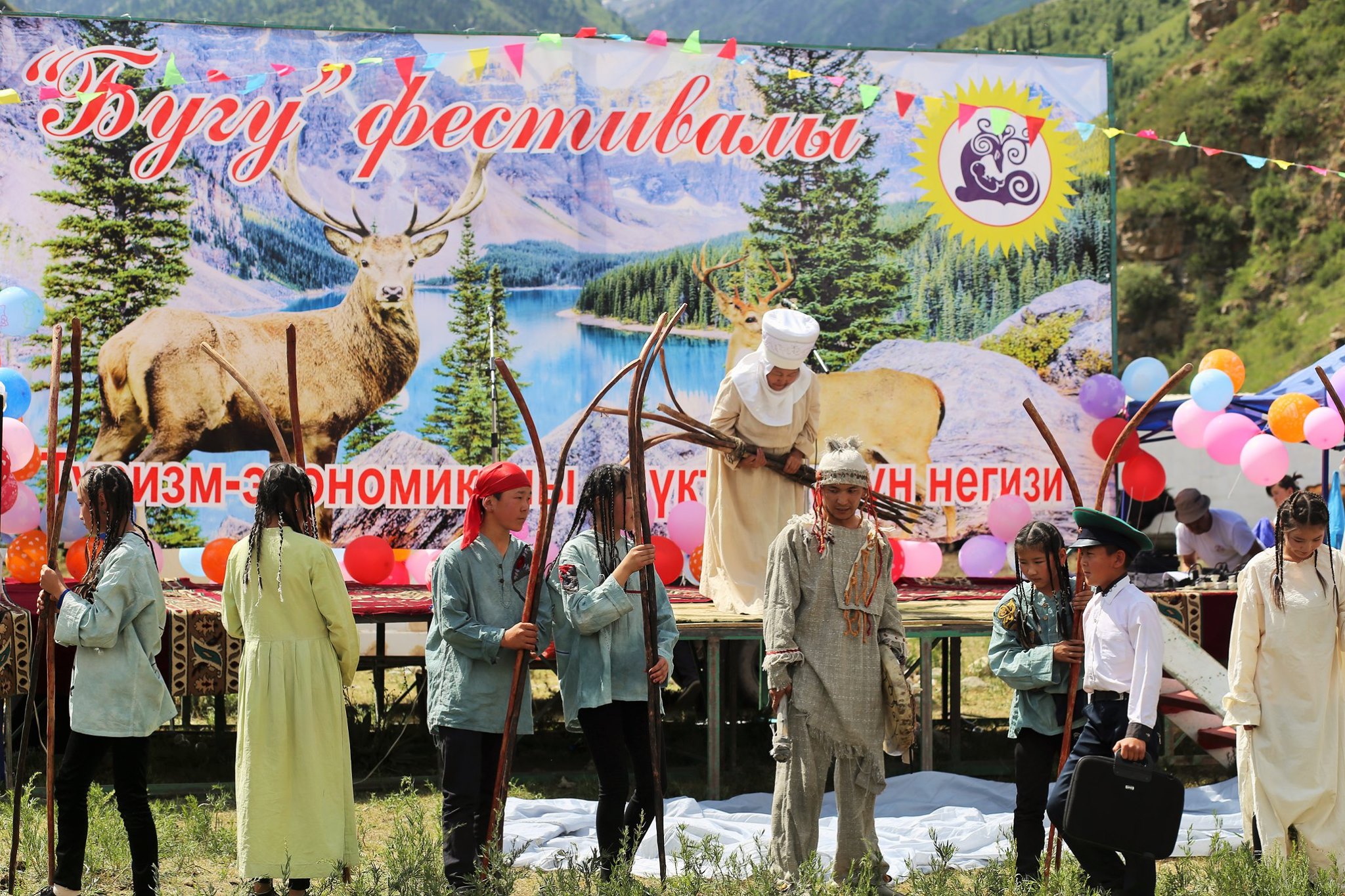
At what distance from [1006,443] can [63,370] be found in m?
6.67

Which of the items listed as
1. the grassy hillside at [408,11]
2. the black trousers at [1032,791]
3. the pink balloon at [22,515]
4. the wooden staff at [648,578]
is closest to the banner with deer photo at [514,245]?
the pink balloon at [22,515]

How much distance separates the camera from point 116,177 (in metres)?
9.74

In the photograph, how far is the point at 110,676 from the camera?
4.59 m

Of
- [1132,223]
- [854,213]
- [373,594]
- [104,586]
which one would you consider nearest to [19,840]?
[104,586]

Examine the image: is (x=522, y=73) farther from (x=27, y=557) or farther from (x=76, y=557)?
(x=27, y=557)

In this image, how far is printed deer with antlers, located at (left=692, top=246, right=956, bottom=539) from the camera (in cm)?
1042

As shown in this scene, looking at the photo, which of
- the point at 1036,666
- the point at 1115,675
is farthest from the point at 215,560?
the point at 1115,675

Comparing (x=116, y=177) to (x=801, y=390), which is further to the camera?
(x=116, y=177)

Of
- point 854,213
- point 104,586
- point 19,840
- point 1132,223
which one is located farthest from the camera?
point 1132,223

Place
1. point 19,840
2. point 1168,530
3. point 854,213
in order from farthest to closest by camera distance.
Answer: point 1168,530
point 854,213
point 19,840

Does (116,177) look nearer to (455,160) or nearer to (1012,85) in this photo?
(455,160)

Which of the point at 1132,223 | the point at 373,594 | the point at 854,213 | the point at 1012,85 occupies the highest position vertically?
the point at 1132,223

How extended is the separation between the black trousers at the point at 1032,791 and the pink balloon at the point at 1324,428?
4754mm

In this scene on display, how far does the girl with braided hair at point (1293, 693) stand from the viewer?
5078mm
